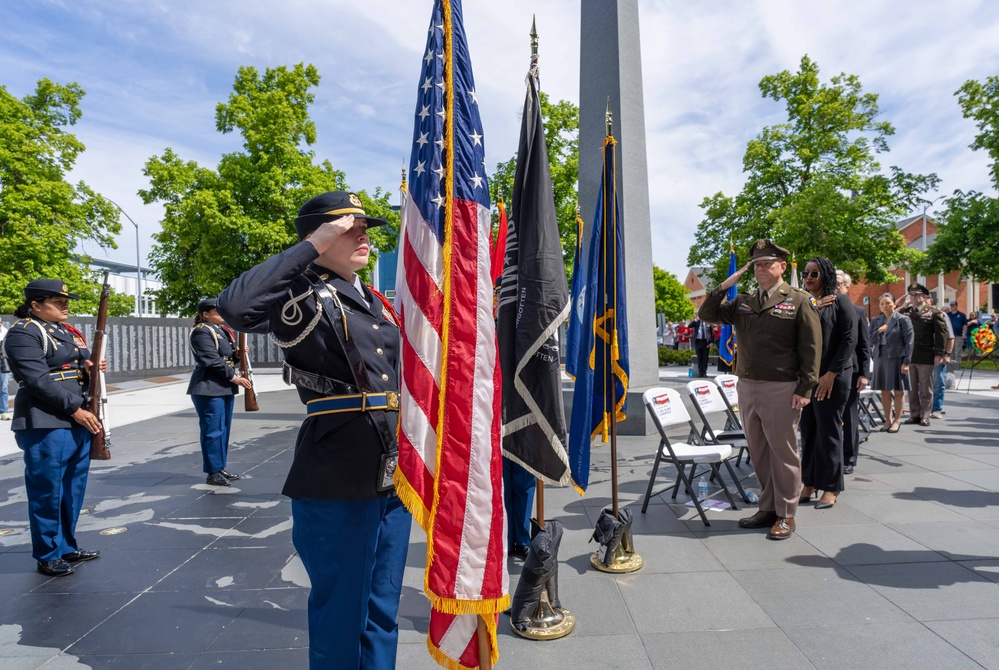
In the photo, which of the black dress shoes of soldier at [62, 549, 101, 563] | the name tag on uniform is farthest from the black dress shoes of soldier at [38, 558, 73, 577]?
the name tag on uniform

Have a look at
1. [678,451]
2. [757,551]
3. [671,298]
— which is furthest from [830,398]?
[671,298]

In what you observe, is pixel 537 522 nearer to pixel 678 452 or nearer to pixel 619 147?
pixel 678 452

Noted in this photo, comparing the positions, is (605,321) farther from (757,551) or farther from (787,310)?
(757,551)

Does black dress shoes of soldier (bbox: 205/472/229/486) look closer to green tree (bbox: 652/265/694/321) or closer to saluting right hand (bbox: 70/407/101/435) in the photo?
saluting right hand (bbox: 70/407/101/435)

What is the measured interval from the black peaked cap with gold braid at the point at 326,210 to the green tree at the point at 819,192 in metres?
22.7

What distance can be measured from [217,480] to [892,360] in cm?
955

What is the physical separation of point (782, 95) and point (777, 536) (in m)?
25.7

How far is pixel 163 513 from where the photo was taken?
5.48 meters

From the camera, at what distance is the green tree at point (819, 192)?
2180 centimetres

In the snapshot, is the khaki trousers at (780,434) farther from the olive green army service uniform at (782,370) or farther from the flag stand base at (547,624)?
the flag stand base at (547,624)

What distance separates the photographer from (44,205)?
66.9 ft

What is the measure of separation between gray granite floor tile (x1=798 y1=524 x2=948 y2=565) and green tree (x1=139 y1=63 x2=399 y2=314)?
17.8 meters

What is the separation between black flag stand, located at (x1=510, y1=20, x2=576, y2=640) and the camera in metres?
3.12

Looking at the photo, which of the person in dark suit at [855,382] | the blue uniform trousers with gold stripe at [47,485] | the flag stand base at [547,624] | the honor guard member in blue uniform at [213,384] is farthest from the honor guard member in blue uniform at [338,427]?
the person in dark suit at [855,382]
